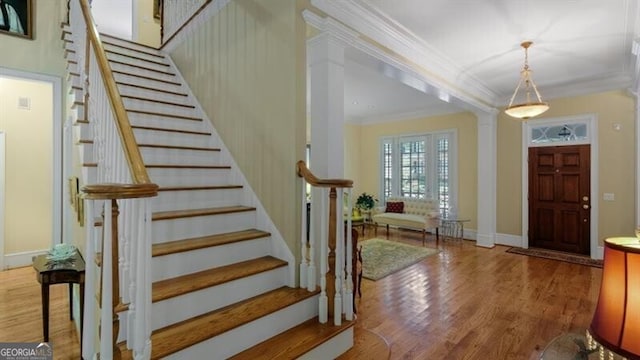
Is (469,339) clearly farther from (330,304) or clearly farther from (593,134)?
(593,134)

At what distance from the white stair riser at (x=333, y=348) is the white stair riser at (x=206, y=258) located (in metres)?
0.61

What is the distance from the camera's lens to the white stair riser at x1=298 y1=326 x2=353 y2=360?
6.55ft

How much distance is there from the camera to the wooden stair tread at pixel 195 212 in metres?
2.37

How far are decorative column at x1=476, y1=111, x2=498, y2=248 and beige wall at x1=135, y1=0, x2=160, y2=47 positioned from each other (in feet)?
20.7

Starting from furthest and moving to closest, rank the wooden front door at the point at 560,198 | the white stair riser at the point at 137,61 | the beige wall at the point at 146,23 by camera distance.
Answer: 1. the beige wall at the point at 146,23
2. the wooden front door at the point at 560,198
3. the white stair riser at the point at 137,61

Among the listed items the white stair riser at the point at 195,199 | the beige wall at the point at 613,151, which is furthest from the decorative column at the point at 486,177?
the white stair riser at the point at 195,199

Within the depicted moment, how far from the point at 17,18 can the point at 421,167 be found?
23.9 ft

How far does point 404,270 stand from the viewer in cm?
443

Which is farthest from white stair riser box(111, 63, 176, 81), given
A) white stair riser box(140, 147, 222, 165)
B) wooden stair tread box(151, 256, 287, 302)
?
wooden stair tread box(151, 256, 287, 302)

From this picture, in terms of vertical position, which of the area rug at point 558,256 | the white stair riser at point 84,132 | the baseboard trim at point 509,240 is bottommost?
the area rug at point 558,256

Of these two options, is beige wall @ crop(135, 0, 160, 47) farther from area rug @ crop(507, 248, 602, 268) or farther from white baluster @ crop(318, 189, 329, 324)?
area rug @ crop(507, 248, 602, 268)

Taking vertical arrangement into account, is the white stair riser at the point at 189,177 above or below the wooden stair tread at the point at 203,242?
above

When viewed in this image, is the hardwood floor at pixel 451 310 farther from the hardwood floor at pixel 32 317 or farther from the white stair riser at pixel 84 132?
the white stair riser at pixel 84 132

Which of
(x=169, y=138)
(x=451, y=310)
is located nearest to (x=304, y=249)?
(x=451, y=310)
